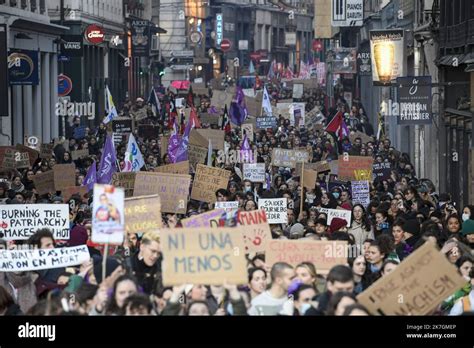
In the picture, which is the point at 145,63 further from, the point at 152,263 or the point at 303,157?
the point at 152,263

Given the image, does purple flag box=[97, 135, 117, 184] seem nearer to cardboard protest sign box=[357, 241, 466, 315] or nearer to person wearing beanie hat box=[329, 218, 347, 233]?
person wearing beanie hat box=[329, 218, 347, 233]

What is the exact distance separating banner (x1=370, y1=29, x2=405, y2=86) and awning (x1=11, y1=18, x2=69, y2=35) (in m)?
18.8

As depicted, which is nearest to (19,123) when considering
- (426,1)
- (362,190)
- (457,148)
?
(426,1)

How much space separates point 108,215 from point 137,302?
1498mm

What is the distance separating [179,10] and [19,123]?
63.8 m

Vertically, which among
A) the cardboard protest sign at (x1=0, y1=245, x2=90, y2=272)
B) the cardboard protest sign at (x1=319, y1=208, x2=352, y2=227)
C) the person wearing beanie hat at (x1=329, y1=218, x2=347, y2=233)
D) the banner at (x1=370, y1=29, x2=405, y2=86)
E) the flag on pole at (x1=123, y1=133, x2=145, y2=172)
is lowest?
the person wearing beanie hat at (x1=329, y1=218, x2=347, y2=233)

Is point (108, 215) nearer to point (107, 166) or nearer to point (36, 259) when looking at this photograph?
point (36, 259)

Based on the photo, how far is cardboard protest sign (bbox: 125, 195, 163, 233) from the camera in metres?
15.2

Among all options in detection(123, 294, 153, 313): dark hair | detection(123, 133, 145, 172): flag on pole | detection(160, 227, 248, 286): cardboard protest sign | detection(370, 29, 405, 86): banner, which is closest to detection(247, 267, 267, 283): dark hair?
detection(160, 227, 248, 286): cardboard protest sign

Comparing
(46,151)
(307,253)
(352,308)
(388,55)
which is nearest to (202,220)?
(307,253)

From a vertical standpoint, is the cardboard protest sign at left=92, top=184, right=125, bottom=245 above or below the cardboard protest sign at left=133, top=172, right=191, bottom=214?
above

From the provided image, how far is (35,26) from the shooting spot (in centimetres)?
5234

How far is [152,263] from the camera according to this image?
45.1 ft

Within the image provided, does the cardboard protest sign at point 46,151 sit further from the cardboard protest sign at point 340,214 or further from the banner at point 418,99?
the cardboard protest sign at point 340,214
